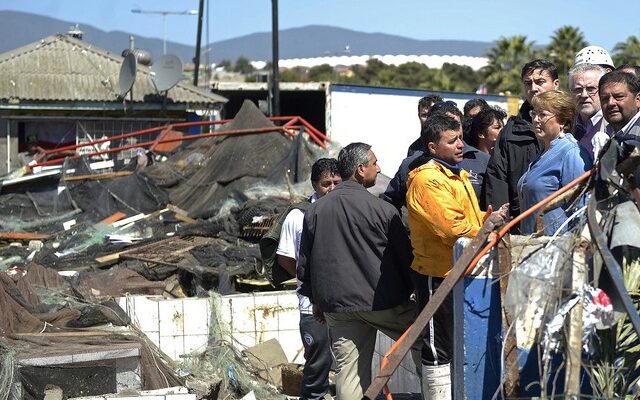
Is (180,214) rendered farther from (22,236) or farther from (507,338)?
(507,338)

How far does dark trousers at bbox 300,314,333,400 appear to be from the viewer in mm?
7871

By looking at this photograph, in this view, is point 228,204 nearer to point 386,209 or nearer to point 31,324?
point 31,324

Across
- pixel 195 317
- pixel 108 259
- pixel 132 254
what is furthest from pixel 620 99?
pixel 108 259

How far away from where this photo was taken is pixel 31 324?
28.0 ft

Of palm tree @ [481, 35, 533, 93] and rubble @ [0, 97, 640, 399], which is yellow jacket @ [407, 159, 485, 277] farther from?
palm tree @ [481, 35, 533, 93]

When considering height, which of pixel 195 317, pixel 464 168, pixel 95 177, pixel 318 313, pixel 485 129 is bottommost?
pixel 195 317

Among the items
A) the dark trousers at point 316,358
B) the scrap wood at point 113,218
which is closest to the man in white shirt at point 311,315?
the dark trousers at point 316,358

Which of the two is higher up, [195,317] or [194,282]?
[194,282]

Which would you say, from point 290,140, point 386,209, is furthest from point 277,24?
point 386,209

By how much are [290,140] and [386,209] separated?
31.4ft

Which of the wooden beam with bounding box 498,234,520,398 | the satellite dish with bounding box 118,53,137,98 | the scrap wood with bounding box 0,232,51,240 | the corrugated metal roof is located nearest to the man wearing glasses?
the wooden beam with bounding box 498,234,520,398

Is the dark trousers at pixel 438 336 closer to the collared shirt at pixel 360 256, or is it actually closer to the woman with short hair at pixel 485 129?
the collared shirt at pixel 360 256

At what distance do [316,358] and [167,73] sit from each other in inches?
742

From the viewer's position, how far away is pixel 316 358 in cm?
789
